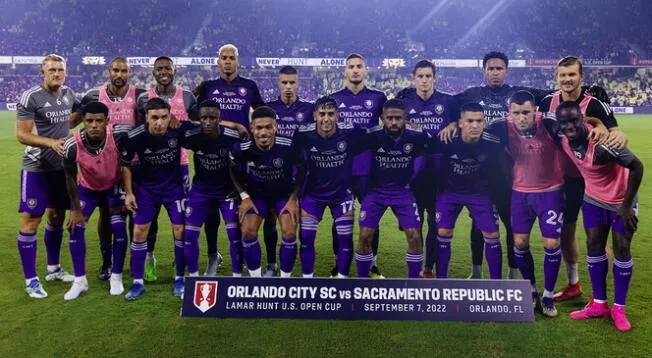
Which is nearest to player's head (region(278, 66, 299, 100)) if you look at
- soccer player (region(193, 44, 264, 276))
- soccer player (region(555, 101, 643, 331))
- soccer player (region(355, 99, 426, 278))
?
soccer player (region(193, 44, 264, 276))

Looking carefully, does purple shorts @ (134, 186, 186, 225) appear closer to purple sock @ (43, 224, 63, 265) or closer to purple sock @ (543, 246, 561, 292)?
purple sock @ (43, 224, 63, 265)

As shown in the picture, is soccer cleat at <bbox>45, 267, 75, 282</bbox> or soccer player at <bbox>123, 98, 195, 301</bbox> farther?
soccer cleat at <bbox>45, 267, 75, 282</bbox>

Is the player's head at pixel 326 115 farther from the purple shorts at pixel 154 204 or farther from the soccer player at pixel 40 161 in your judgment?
the soccer player at pixel 40 161

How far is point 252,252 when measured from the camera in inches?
192

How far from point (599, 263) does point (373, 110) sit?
8.68ft

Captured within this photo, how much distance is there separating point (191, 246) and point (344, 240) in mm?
1536

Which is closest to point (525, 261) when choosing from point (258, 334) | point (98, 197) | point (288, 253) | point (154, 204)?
point (288, 253)

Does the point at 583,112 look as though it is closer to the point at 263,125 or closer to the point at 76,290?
the point at 263,125

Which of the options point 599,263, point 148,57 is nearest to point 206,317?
point 599,263

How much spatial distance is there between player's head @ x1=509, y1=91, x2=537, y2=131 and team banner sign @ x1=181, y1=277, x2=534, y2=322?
141cm

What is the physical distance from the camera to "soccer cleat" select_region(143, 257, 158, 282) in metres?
5.36

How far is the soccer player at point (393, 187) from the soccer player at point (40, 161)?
122 inches

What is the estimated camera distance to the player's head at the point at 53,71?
5.01m

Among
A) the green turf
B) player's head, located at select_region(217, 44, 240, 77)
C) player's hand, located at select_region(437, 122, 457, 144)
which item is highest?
player's head, located at select_region(217, 44, 240, 77)
